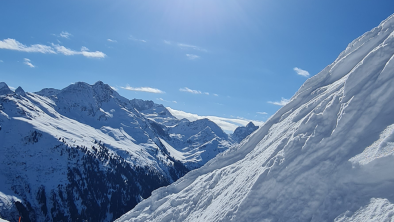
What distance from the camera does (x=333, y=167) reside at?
1645cm

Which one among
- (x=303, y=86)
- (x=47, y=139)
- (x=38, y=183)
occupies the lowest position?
(x=38, y=183)

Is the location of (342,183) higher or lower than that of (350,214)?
higher

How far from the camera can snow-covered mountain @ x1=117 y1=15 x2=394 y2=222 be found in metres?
14.3

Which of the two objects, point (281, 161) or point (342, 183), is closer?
point (342, 183)

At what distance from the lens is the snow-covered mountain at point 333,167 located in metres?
14.3

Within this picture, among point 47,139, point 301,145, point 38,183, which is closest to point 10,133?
point 47,139

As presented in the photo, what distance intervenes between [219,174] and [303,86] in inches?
667

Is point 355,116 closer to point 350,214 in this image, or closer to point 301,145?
point 301,145

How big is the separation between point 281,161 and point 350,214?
643cm

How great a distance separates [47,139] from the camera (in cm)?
18438

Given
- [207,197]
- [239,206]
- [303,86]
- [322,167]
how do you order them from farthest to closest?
[303,86], [207,197], [239,206], [322,167]

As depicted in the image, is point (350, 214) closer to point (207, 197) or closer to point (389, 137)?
point (389, 137)

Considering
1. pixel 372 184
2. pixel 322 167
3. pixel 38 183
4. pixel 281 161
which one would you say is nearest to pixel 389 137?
pixel 372 184

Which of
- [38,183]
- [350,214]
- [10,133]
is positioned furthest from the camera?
[10,133]
